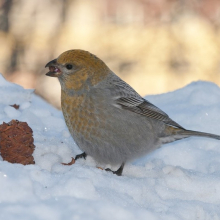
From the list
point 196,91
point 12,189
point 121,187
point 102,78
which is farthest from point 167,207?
point 196,91

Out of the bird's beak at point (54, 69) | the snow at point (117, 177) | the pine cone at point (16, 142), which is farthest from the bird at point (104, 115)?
the pine cone at point (16, 142)

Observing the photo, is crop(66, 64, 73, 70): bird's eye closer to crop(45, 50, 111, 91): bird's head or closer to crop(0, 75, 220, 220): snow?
crop(45, 50, 111, 91): bird's head

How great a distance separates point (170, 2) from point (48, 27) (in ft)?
6.26

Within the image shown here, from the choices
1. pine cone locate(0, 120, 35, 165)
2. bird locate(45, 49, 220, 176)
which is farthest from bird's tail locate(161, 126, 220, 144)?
pine cone locate(0, 120, 35, 165)

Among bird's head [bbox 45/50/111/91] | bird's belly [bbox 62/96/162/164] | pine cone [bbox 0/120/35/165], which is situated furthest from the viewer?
bird's head [bbox 45/50/111/91]

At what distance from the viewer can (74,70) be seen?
15.6ft

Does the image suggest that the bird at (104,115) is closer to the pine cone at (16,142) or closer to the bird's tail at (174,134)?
the bird's tail at (174,134)

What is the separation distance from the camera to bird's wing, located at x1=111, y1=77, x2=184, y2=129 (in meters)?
4.82

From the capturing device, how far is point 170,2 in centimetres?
959

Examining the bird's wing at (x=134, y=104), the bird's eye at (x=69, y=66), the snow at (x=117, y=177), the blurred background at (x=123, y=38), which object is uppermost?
the blurred background at (x=123, y=38)

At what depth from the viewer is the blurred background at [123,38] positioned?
29.8 feet

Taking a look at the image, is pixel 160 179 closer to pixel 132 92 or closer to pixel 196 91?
pixel 132 92

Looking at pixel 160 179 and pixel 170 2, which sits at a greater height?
→ pixel 170 2

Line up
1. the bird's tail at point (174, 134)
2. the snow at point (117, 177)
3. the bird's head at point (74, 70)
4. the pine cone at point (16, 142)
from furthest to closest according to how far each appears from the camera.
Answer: the bird's tail at point (174, 134) < the bird's head at point (74, 70) < the pine cone at point (16, 142) < the snow at point (117, 177)
